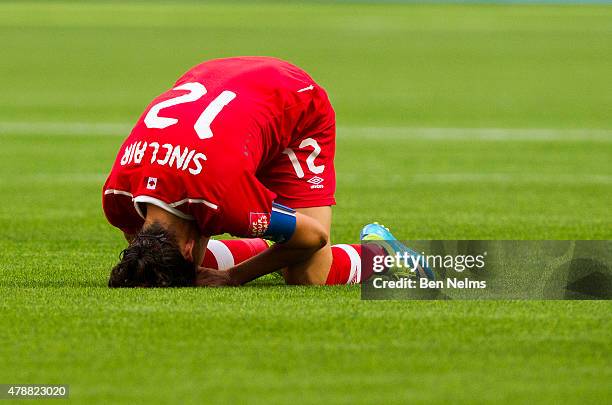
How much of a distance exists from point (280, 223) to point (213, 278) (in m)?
0.50

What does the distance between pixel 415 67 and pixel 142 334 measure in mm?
25215

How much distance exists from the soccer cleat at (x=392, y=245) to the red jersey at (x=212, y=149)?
0.70 m

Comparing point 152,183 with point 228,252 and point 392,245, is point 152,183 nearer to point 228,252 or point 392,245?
point 228,252

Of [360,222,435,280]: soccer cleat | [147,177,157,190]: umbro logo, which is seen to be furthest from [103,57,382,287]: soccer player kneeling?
[360,222,435,280]: soccer cleat

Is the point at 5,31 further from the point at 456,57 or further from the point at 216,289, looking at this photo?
the point at 216,289

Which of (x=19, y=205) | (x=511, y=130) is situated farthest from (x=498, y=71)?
(x=19, y=205)

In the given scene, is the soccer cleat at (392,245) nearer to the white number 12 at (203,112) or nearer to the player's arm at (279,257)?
the player's arm at (279,257)

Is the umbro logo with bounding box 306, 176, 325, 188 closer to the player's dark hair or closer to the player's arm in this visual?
the player's arm

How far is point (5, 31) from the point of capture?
3984 centimetres

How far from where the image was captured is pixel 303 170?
7305mm

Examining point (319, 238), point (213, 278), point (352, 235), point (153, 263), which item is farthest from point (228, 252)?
point (352, 235)

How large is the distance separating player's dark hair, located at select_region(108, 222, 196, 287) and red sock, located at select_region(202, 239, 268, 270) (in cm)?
71

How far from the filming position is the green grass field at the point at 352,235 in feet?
15.9

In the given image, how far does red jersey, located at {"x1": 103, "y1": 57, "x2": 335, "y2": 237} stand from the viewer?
6340 mm
